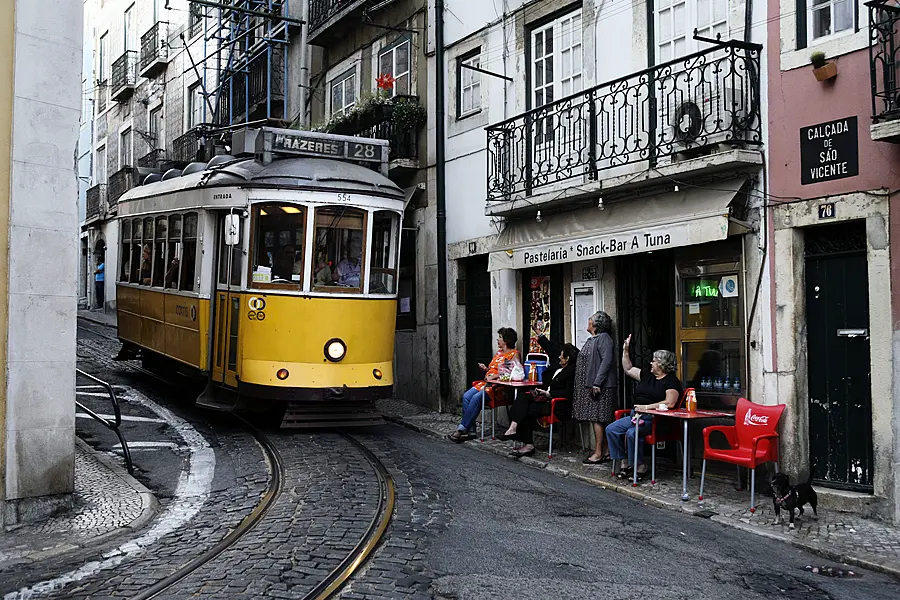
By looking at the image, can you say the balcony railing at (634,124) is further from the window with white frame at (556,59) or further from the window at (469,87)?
the window at (469,87)

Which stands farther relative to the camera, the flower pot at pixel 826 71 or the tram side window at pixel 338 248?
the tram side window at pixel 338 248

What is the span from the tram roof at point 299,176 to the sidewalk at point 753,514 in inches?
132

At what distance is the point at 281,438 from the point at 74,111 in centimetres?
456

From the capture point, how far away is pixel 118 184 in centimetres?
3120

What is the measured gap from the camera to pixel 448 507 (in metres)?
7.75

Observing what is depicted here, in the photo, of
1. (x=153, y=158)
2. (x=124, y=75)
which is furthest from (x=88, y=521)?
(x=124, y=75)

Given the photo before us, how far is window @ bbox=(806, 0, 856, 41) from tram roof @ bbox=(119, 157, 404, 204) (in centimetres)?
501

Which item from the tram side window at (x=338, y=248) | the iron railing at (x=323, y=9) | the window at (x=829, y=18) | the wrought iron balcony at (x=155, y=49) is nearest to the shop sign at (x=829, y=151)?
the window at (x=829, y=18)

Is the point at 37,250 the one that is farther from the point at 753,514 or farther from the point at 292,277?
the point at 753,514

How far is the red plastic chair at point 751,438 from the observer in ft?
26.9

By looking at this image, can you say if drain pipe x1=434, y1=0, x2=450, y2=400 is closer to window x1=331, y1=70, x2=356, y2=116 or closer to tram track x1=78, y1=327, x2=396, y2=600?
window x1=331, y1=70, x2=356, y2=116

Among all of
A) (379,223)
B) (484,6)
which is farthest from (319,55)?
(379,223)

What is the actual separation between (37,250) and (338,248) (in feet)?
13.5

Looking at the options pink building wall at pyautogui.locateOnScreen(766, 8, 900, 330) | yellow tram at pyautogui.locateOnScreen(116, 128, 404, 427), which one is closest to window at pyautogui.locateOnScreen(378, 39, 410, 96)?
yellow tram at pyautogui.locateOnScreen(116, 128, 404, 427)
